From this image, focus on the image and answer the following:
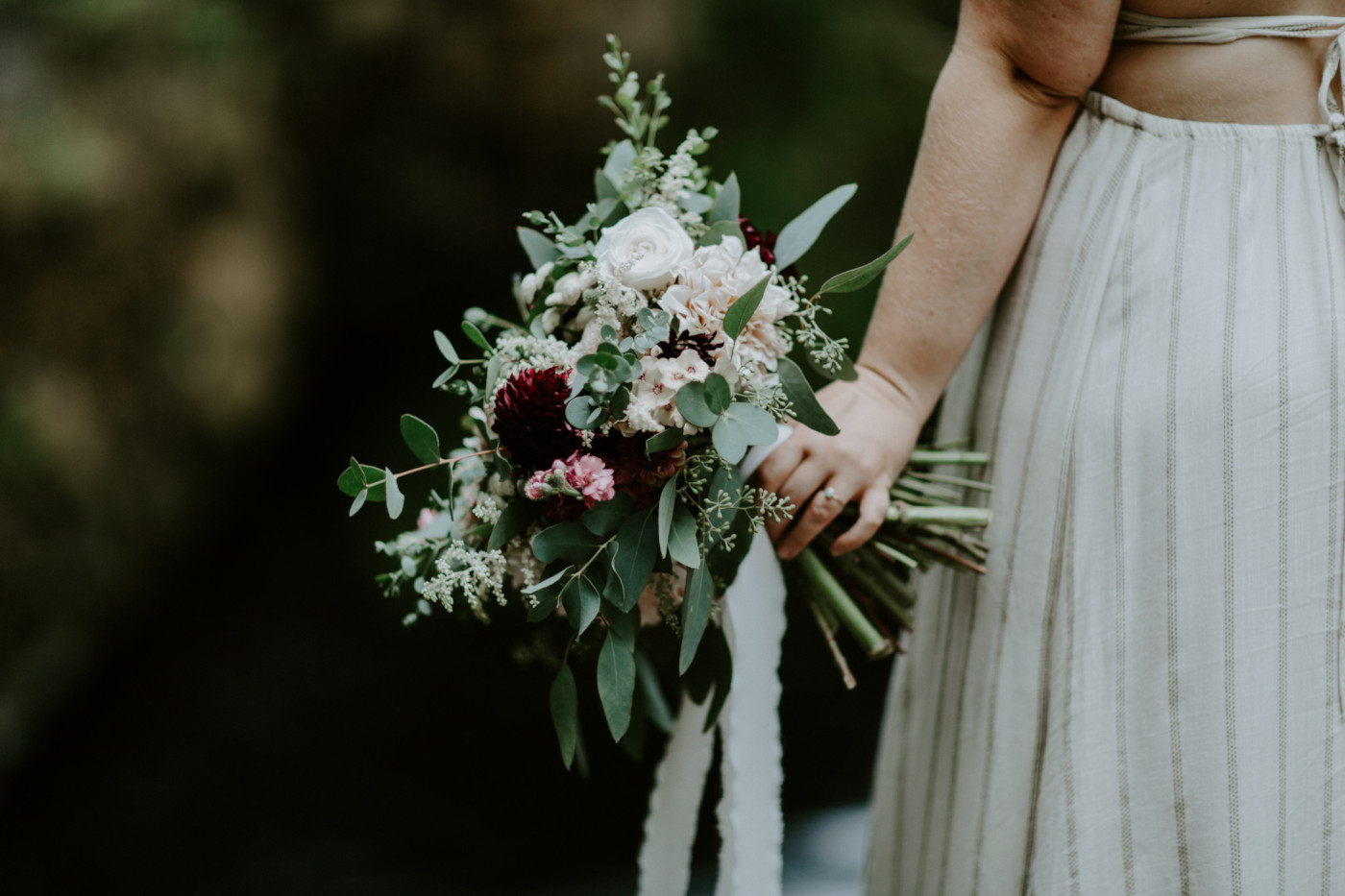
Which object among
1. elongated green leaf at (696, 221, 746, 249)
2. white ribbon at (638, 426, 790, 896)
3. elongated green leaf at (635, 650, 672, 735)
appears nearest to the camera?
elongated green leaf at (696, 221, 746, 249)

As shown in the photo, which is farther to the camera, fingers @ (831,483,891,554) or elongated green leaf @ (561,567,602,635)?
fingers @ (831,483,891,554)

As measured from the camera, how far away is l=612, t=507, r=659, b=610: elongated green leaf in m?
0.78

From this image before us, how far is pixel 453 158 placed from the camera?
390cm

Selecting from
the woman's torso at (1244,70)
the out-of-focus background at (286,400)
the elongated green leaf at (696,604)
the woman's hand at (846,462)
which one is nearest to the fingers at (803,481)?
the woman's hand at (846,462)

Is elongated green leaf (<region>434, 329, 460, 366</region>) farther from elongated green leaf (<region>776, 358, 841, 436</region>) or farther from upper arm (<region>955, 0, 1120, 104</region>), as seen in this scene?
upper arm (<region>955, 0, 1120, 104</region>)

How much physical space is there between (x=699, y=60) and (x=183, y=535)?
2463mm

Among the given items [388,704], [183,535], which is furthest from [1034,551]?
[183,535]

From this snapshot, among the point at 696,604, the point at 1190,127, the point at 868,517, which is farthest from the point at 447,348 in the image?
the point at 1190,127

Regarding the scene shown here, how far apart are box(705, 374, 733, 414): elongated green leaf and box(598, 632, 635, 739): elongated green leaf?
0.69 feet

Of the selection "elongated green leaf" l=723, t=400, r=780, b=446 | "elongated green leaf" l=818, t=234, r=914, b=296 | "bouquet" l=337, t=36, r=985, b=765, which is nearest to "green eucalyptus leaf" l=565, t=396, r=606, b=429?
"bouquet" l=337, t=36, r=985, b=765

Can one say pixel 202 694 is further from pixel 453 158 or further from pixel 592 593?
pixel 592 593

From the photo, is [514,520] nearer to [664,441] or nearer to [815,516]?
[664,441]

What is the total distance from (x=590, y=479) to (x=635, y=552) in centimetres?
7

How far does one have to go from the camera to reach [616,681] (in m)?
0.78
